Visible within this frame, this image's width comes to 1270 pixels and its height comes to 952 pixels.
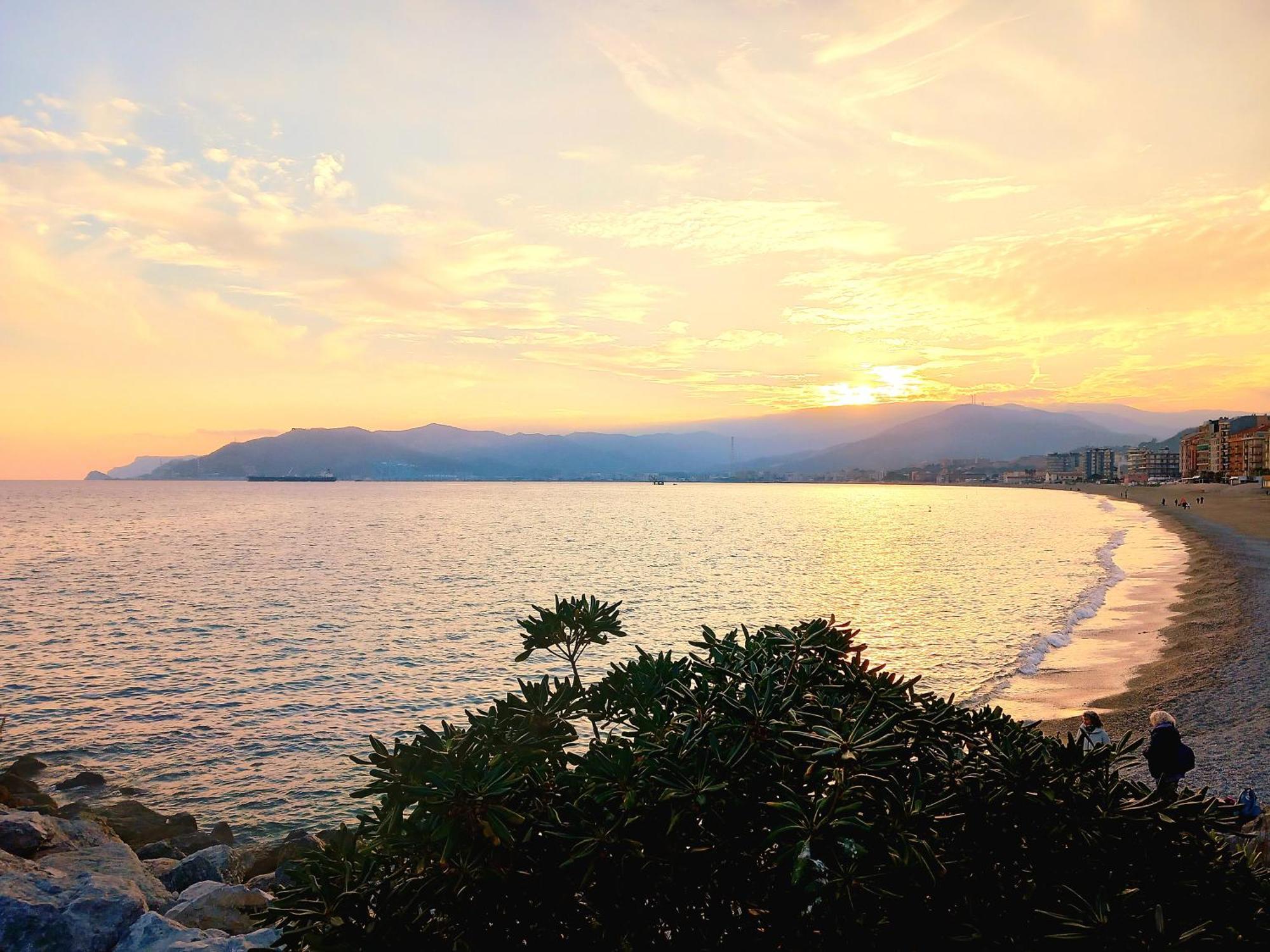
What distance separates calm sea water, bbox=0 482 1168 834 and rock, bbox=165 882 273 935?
19.5ft

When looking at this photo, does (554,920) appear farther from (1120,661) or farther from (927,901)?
(1120,661)

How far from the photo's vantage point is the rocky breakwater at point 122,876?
837 cm

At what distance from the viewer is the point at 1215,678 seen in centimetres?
2209

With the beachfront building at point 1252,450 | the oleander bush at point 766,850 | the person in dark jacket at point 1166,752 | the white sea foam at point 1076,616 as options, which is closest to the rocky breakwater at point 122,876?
the oleander bush at point 766,850

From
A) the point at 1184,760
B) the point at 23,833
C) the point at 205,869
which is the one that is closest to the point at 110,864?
the point at 23,833

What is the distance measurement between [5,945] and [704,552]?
7237 centimetres

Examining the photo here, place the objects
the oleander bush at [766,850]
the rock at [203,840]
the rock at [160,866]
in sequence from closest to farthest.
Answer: the oleander bush at [766,850] < the rock at [160,866] < the rock at [203,840]

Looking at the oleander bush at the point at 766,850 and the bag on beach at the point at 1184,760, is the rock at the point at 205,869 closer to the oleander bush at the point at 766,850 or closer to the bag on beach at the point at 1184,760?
the oleander bush at the point at 766,850

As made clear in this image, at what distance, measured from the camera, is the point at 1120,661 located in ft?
86.8

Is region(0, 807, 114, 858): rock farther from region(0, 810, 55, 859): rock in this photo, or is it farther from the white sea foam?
the white sea foam

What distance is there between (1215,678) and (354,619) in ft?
126

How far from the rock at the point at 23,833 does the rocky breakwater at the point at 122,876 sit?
2cm

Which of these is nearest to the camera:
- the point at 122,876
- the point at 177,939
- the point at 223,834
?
the point at 177,939

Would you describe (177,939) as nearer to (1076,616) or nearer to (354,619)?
(354,619)
